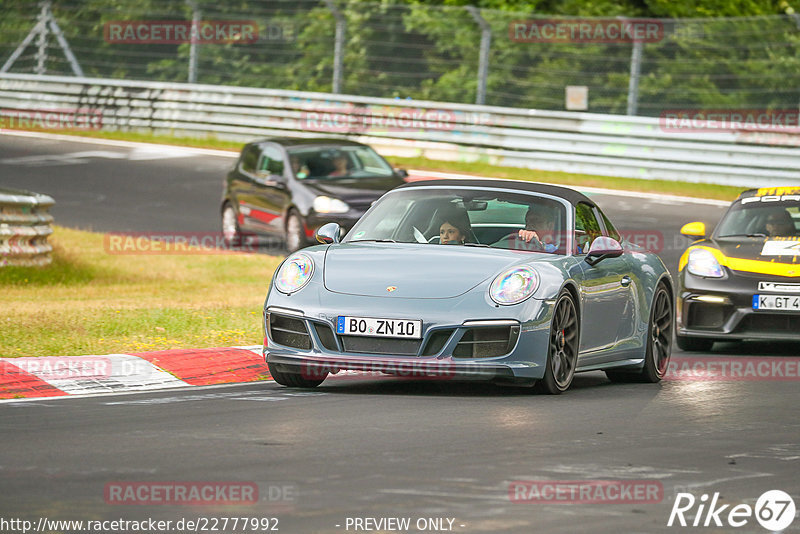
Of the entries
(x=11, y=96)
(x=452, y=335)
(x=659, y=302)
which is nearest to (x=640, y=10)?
(x=11, y=96)

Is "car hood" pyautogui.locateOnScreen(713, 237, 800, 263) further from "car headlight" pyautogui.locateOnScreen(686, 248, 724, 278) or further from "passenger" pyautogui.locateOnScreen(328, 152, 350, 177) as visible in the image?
"passenger" pyautogui.locateOnScreen(328, 152, 350, 177)

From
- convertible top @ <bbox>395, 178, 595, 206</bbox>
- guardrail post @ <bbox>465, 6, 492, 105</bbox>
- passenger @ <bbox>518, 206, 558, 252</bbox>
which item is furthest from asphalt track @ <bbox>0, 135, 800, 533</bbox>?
guardrail post @ <bbox>465, 6, 492, 105</bbox>

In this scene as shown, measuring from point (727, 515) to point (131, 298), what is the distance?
31.5ft

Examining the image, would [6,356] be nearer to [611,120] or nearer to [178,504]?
[178,504]

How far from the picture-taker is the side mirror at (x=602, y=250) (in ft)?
32.6

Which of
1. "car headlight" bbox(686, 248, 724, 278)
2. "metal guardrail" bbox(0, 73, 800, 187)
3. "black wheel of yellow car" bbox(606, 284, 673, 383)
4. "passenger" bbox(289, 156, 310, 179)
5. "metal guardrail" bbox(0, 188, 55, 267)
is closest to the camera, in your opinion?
"black wheel of yellow car" bbox(606, 284, 673, 383)

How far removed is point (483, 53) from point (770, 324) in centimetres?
1642

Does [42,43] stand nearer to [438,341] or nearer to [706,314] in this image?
[706,314]

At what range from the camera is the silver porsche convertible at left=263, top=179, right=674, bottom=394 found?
8.84m

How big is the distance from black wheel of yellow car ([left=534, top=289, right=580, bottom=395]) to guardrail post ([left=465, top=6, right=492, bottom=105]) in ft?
62.6

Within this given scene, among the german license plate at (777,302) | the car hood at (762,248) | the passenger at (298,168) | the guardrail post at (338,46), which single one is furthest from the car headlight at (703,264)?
the guardrail post at (338,46)

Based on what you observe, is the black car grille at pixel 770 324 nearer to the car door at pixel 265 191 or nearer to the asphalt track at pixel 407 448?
the asphalt track at pixel 407 448

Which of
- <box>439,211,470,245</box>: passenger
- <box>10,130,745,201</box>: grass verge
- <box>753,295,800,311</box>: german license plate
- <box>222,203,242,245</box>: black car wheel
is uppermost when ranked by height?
<box>439,211,470,245</box>: passenger

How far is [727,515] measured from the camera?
19.8ft
